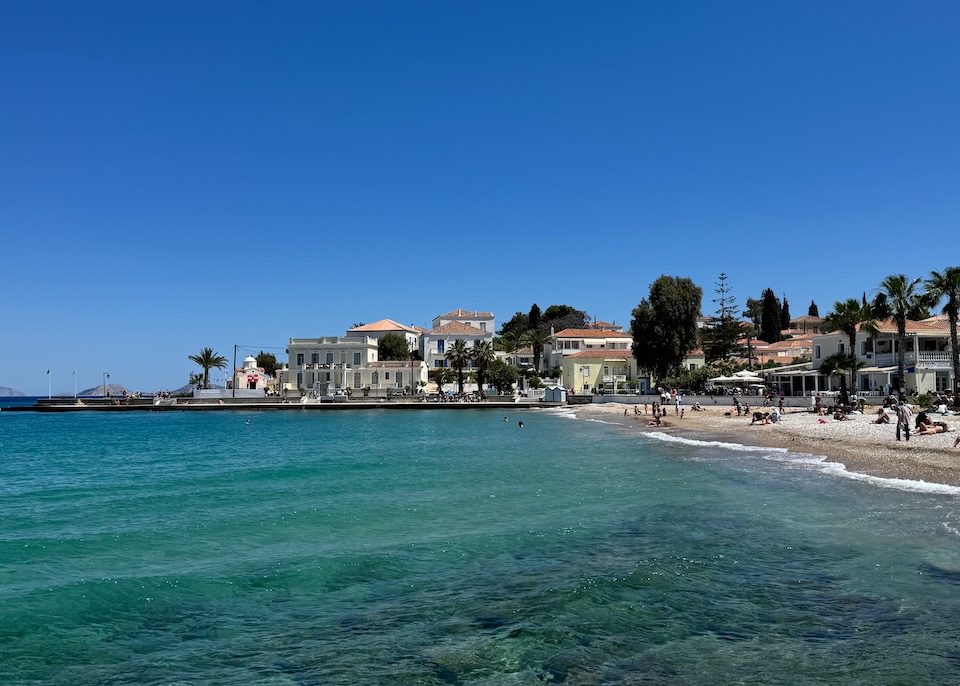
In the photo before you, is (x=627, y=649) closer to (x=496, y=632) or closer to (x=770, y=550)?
(x=496, y=632)

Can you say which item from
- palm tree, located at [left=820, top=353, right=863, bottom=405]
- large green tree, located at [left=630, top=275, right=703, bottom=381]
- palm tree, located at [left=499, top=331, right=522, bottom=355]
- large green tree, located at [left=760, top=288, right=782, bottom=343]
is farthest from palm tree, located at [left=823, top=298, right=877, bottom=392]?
large green tree, located at [left=760, top=288, right=782, bottom=343]

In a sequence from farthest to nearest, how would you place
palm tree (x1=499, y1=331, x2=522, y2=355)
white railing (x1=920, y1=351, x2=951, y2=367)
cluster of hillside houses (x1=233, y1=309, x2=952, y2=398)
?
palm tree (x1=499, y1=331, x2=522, y2=355) → cluster of hillside houses (x1=233, y1=309, x2=952, y2=398) → white railing (x1=920, y1=351, x2=951, y2=367)

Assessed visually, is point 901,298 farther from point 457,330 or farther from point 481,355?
point 457,330

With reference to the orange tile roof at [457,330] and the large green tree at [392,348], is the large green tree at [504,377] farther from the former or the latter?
the large green tree at [392,348]

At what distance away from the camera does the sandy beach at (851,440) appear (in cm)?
1925

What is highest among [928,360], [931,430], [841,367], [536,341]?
[536,341]

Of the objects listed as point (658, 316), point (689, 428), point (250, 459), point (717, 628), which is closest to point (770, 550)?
point (717, 628)

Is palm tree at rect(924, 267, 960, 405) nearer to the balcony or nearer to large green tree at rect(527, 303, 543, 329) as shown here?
the balcony

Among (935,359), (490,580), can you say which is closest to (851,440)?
(935,359)

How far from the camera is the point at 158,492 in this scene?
20.2m

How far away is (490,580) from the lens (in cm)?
1004

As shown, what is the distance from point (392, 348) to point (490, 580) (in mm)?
84224

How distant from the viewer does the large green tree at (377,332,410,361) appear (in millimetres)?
93312

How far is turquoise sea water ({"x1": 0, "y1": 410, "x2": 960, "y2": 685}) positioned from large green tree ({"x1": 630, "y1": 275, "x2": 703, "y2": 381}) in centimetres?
4018
